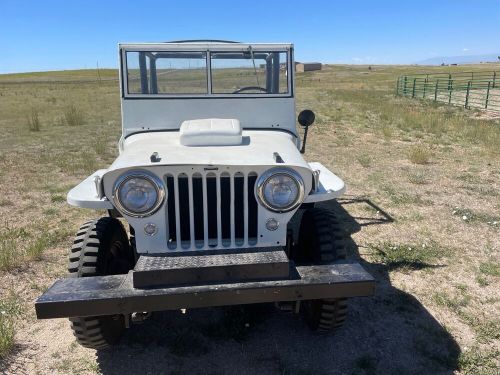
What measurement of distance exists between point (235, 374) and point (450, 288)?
2339mm

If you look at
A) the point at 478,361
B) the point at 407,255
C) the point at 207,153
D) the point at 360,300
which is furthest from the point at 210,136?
the point at 407,255

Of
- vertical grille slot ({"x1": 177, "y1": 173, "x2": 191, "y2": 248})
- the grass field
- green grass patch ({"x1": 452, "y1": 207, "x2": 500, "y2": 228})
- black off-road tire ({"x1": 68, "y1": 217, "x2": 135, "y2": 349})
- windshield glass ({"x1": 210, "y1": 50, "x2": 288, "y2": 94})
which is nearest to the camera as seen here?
vertical grille slot ({"x1": 177, "y1": 173, "x2": 191, "y2": 248})

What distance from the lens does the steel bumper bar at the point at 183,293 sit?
2443mm

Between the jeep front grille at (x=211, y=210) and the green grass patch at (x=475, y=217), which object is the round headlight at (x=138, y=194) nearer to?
the jeep front grille at (x=211, y=210)

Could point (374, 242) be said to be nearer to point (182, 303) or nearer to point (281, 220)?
point (281, 220)

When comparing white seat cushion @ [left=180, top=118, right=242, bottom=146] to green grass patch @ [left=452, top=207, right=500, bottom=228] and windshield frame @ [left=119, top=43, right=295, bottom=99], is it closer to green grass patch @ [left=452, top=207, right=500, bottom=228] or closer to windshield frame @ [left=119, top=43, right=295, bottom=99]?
windshield frame @ [left=119, top=43, right=295, bottom=99]

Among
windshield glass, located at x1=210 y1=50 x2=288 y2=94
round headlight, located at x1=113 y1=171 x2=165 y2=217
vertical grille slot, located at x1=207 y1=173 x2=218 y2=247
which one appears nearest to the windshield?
windshield glass, located at x1=210 y1=50 x2=288 y2=94

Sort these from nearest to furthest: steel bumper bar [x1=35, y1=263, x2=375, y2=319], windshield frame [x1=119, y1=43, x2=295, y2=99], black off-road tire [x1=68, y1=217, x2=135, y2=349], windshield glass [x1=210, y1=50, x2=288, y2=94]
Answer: steel bumper bar [x1=35, y1=263, x2=375, y2=319], black off-road tire [x1=68, y1=217, x2=135, y2=349], windshield frame [x1=119, y1=43, x2=295, y2=99], windshield glass [x1=210, y1=50, x2=288, y2=94]

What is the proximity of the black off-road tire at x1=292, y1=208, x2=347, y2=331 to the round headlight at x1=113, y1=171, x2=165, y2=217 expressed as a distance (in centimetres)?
127

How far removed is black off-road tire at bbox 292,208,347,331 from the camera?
3.22 m

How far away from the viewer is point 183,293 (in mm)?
2502

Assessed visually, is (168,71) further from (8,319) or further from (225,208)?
(8,319)

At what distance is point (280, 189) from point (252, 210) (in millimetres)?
250

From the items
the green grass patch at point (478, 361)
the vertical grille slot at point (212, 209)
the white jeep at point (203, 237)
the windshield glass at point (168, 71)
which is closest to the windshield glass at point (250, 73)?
the windshield glass at point (168, 71)
